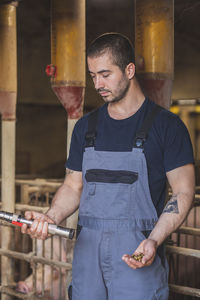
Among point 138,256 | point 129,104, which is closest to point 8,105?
point 129,104

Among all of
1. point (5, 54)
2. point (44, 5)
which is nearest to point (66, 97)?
point (5, 54)

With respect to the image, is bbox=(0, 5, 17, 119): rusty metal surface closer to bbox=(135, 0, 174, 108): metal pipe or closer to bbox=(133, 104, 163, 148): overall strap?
bbox=(135, 0, 174, 108): metal pipe

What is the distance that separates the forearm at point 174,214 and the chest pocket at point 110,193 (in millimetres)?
186

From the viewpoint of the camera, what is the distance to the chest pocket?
219 centimetres

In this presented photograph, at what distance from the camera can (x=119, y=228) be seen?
2.20m

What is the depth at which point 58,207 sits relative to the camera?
247 centimetres

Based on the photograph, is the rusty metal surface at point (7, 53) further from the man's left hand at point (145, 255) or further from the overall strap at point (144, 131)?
the man's left hand at point (145, 255)

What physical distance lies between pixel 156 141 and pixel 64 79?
2037 mm

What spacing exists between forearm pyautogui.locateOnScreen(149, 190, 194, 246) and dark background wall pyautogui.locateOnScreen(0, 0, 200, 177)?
3.74 meters

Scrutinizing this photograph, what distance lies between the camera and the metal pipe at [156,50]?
10.9 ft

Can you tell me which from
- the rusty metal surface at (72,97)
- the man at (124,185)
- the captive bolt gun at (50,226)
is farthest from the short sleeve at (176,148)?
the rusty metal surface at (72,97)

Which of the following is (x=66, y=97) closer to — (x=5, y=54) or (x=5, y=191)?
(x=5, y=54)

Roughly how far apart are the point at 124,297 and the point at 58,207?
0.64 meters

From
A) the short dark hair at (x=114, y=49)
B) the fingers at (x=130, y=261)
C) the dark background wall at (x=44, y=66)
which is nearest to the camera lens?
the fingers at (x=130, y=261)
